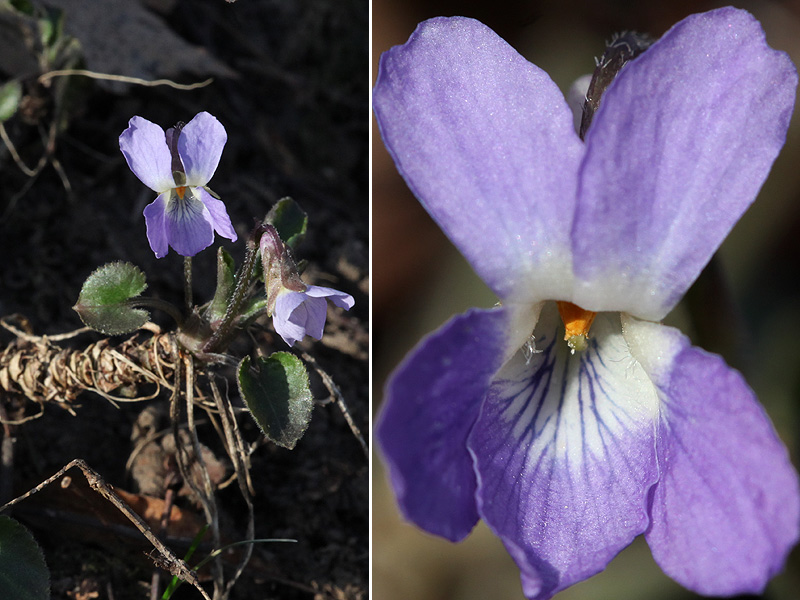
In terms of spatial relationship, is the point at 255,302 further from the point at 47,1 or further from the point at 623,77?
the point at 47,1

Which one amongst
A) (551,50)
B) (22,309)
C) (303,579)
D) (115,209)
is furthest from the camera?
(551,50)

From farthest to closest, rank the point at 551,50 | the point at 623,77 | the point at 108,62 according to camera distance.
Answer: the point at 551,50 < the point at 108,62 < the point at 623,77

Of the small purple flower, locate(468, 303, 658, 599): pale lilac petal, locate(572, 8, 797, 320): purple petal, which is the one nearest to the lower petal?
the small purple flower

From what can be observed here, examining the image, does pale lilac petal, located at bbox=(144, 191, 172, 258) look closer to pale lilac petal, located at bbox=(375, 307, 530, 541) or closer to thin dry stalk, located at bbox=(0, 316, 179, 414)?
thin dry stalk, located at bbox=(0, 316, 179, 414)

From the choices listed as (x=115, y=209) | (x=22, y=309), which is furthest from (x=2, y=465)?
(x=115, y=209)

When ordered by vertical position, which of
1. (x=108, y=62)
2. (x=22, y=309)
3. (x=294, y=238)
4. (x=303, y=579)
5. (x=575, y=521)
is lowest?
(x=303, y=579)

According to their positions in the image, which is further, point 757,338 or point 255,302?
point 757,338

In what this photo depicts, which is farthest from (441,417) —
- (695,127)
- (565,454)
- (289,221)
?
(289,221)
